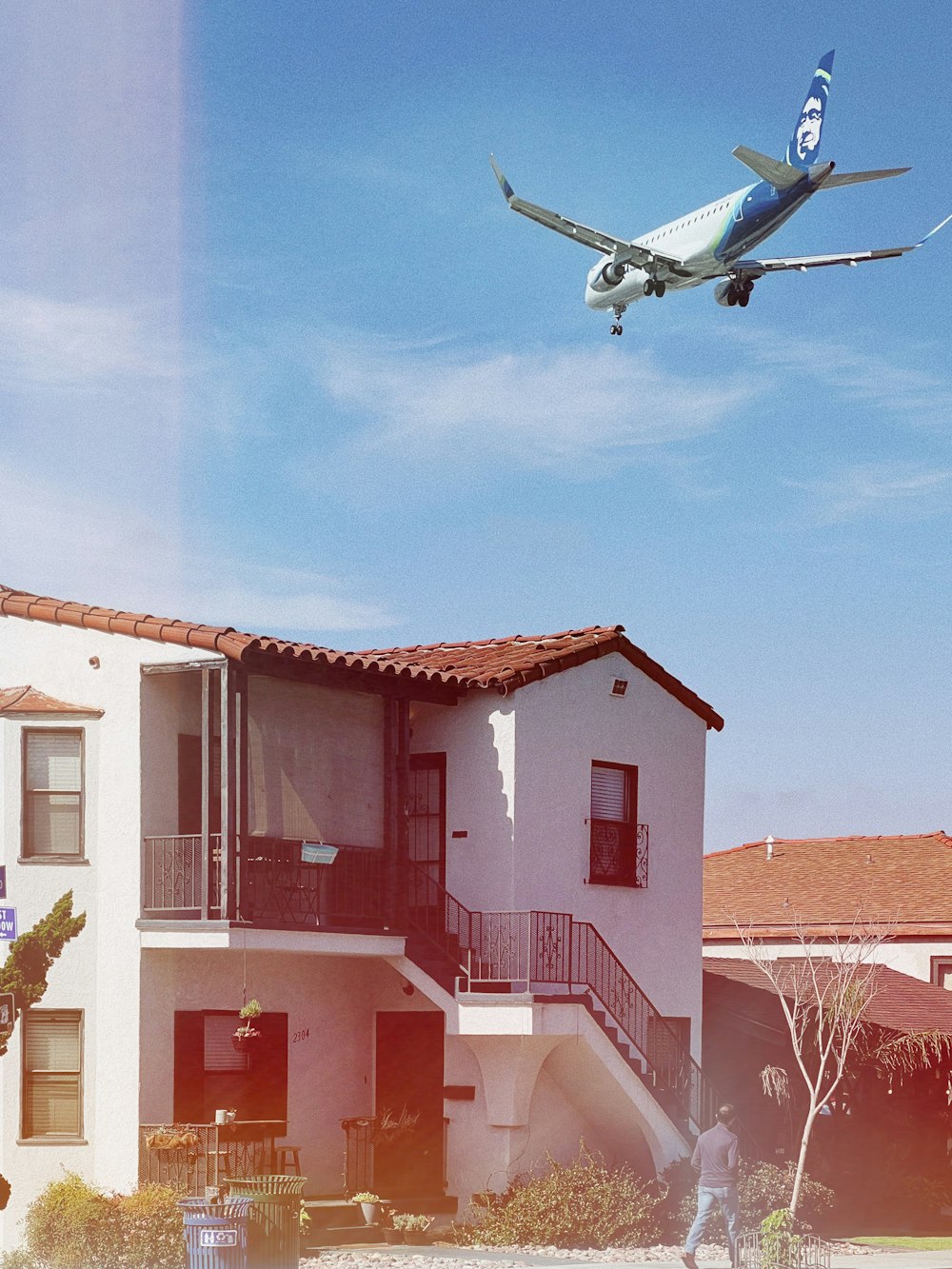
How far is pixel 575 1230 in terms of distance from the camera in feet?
72.4

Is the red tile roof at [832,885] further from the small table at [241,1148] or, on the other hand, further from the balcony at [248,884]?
the small table at [241,1148]

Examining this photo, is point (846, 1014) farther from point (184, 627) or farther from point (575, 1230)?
point (184, 627)

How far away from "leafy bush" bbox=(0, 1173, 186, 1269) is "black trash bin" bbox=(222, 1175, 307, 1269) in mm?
983

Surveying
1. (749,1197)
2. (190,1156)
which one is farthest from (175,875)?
(749,1197)

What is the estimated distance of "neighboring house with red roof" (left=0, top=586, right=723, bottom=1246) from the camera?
21766 mm

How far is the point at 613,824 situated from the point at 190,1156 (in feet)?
25.8

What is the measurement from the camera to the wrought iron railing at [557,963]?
23453 millimetres

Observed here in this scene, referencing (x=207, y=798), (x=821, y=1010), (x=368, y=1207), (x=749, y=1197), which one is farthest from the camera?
(x=821, y=1010)

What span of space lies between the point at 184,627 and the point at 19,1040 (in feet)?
16.7

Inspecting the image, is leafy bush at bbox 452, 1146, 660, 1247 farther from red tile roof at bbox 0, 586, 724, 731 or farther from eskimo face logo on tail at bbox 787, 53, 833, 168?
eskimo face logo on tail at bbox 787, 53, 833, 168

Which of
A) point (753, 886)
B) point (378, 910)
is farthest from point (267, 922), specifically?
point (753, 886)

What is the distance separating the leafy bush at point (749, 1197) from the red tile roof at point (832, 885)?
955 cm

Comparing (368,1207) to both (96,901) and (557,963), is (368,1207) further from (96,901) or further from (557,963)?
(96,901)

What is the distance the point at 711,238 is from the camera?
23.2 meters
